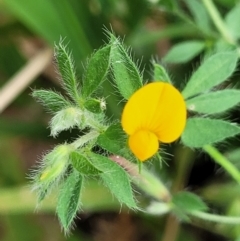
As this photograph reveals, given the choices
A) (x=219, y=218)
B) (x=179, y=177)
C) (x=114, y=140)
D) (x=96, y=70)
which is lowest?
(x=179, y=177)

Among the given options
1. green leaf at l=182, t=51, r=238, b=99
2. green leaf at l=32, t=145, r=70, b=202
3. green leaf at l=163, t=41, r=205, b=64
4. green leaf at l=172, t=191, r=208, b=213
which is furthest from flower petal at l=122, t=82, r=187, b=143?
green leaf at l=163, t=41, r=205, b=64

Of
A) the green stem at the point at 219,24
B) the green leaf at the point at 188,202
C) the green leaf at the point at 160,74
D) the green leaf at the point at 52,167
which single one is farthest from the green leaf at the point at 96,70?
the green stem at the point at 219,24

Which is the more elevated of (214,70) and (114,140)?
(114,140)

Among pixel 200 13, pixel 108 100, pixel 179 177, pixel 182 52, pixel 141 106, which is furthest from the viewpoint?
pixel 179 177

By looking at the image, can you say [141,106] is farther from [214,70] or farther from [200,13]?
[200,13]

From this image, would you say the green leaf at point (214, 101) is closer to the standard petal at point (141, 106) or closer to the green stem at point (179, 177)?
the standard petal at point (141, 106)

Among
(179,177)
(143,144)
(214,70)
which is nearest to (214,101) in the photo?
(214,70)
